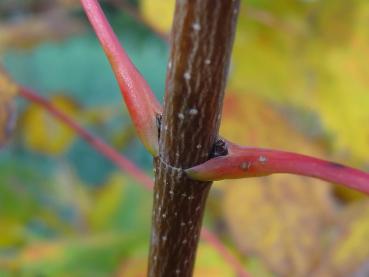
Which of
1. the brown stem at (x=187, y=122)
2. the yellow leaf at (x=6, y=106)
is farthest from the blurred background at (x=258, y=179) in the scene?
the brown stem at (x=187, y=122)

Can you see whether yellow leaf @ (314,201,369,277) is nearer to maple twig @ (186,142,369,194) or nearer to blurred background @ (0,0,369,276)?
blurred background @ (0,0,369,276)

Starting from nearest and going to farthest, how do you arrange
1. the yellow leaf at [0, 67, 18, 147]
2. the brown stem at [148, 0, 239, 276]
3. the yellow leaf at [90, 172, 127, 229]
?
1. the brown stem at [148, 0, 239, 276]
2. the yellow leaf at [0, 67, 18, 147]
3. the yellow leaf at [90, 172, 127, 229]

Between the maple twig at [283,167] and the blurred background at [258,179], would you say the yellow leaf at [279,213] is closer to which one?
the blurred background at [258,179]

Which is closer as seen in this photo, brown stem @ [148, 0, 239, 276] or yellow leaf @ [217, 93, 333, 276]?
brown stem @ [148, 0, 239, 276]

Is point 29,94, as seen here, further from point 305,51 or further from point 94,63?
point 94,63

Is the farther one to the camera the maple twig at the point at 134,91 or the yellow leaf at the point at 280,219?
the yellow leaf at the point at 280,219

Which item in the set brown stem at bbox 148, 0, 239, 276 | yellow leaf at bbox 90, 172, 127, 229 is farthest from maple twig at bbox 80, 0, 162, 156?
yellow leaf at bbox 90, 172, 127, 229

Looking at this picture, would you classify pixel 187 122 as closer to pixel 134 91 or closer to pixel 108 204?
pixel 134 91
